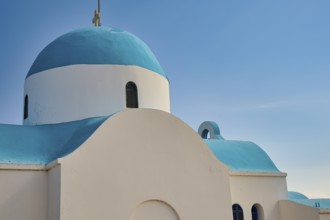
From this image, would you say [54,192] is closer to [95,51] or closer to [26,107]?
[26,107]

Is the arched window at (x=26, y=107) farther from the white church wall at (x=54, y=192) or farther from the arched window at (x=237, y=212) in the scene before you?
the arched window at (x=237, y=212)

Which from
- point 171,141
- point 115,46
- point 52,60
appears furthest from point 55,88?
point 171,141

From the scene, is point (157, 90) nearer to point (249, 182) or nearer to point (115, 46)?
point (115, 46)

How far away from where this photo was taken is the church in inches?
386

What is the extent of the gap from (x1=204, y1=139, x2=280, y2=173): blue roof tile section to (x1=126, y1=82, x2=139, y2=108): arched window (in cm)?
306

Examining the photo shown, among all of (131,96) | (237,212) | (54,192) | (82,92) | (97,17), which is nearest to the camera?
(54,192)

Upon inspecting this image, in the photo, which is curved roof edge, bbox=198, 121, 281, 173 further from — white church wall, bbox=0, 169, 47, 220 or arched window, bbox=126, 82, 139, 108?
white church wall, bbox=0, 169, 47, 220

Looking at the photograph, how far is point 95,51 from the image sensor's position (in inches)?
513

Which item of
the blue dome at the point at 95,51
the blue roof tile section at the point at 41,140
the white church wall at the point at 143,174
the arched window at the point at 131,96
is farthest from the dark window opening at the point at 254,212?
the blue roof tile section at the point at 41,140

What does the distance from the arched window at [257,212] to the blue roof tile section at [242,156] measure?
1.21 meters

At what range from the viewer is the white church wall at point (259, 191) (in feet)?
43.5

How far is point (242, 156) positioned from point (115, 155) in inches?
227

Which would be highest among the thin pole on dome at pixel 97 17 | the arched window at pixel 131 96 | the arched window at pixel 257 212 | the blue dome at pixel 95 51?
the thin pole on dome at pixel 97 17

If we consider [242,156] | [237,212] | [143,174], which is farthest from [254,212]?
[143,174]
